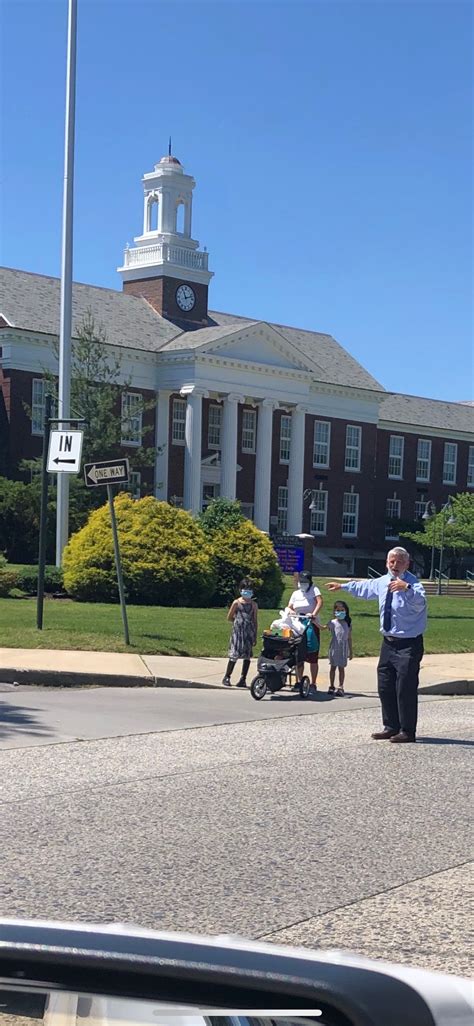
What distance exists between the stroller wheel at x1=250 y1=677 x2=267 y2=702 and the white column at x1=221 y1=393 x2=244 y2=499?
46634mm

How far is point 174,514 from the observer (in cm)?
3042

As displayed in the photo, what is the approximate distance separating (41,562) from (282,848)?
1199 centimetres

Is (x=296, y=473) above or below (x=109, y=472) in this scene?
below

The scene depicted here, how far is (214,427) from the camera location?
64.1 m

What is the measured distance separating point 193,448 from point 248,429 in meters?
6.08

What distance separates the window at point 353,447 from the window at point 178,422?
39.2ft

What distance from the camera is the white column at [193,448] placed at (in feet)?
197

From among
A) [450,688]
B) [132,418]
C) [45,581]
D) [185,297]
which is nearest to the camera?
[450,688]

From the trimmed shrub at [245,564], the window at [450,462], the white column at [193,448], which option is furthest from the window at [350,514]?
the trimmed shrub at [245,564]

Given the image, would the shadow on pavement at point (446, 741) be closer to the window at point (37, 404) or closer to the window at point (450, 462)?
the window at point (37, 404)

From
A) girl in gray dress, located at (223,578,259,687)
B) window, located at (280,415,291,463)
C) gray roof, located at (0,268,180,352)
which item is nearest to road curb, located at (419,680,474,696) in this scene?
girl in gray dress, located at (223,578,259,687)

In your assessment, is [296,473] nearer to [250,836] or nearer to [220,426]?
[220,426]

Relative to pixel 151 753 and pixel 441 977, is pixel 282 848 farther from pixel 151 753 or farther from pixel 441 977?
pixel 441 977

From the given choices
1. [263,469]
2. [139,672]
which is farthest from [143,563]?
[263,469]
